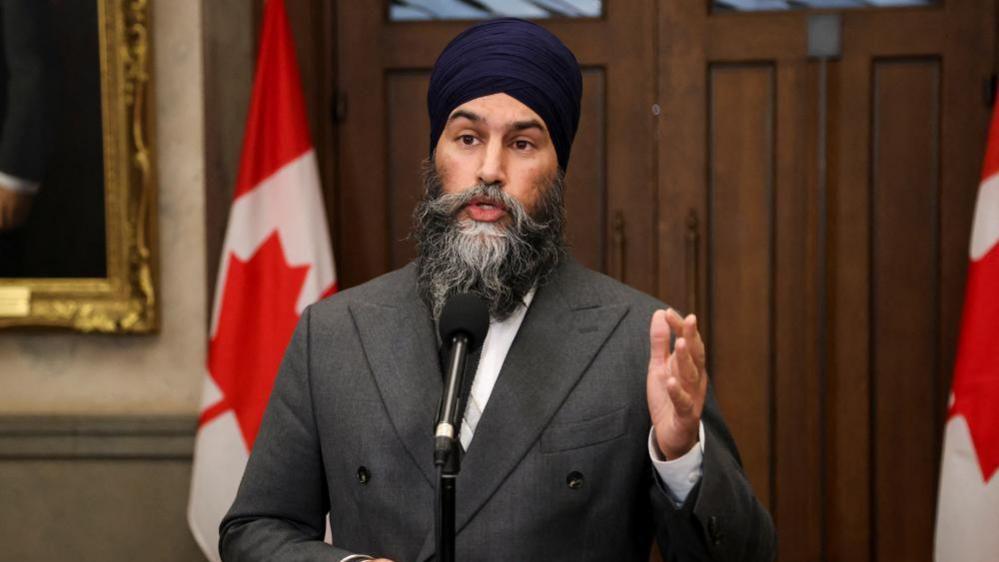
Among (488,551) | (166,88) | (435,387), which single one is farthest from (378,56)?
(488,551)

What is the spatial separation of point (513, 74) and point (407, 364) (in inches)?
20.1

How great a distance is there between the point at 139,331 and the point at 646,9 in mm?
1819

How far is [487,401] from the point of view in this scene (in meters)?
1.77

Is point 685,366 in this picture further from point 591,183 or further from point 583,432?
point 591,183

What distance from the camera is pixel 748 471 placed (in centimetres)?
350

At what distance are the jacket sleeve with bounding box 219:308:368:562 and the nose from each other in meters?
0.43

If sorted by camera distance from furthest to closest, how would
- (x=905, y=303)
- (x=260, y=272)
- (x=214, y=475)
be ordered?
(x=905, y=303), (x=260, y=272), (x=214, y=475)

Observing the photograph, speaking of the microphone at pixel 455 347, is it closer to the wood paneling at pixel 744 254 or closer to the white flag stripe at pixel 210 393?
the white flag stripe at pixel 210 393

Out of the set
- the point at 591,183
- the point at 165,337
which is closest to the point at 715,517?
the point at 591,183

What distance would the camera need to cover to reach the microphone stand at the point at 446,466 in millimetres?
1220

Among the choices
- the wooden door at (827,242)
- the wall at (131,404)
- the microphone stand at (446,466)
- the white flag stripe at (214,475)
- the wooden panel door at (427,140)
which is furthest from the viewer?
the wooden panel door at (427,140)

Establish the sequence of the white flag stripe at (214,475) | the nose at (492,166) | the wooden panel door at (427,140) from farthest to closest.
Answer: the wooden panel door at (427,140), the white flag stripe at (214,475), the nose at (492,166)

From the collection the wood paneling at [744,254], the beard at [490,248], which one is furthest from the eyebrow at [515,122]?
the wood paneling at [744,254]

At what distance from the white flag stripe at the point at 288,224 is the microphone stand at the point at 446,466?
2.05 m
